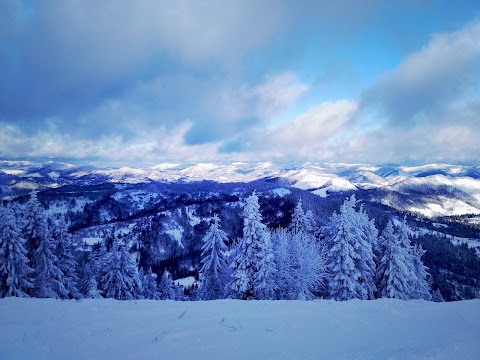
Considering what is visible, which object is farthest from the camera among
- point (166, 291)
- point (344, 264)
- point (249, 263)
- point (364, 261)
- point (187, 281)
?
point (187, 281)

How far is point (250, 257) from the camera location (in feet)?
85.7

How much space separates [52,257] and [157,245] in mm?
126063

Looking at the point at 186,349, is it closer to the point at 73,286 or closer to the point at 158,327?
the point at 158,327

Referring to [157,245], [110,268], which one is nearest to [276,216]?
[157,245]

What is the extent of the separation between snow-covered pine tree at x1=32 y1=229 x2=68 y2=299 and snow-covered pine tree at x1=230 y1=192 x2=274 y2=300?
701 inches

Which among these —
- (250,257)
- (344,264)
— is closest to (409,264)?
(344,264)

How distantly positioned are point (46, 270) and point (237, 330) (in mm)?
28074

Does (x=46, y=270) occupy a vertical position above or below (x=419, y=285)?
above

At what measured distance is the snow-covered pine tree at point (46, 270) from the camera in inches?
1058

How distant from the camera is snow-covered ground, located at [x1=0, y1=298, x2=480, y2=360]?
6.28 metres

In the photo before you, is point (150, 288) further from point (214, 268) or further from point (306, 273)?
point (306, 273)

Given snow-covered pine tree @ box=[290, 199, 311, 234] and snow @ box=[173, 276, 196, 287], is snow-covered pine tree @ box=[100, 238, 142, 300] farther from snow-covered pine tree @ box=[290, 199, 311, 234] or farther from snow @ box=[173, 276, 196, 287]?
snow @ box=[173, 276, 196, 287]

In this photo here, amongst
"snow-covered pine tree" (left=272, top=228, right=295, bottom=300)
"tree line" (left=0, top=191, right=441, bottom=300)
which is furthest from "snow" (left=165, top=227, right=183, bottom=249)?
"snow-covered pine tree" (left=272, top=228, right=295, bottom=300)

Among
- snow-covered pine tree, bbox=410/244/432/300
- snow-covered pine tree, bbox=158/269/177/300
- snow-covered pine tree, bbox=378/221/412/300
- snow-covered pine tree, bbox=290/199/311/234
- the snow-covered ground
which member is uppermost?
the snow-covered ground
